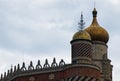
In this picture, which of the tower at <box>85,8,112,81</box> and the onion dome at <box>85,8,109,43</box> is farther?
the onion dome at <box>85,8,109,43</box>

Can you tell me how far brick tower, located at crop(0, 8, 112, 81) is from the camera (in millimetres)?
56188

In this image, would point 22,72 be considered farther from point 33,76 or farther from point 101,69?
point 101,69

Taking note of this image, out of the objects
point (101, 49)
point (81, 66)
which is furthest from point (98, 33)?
point (81, 66)

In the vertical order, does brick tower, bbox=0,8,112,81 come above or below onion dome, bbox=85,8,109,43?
below

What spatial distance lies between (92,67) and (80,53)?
2441 mm

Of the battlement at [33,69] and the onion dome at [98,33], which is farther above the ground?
the onion dome at [98,33]

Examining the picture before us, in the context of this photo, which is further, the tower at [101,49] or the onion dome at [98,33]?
the onion dome at [98,33]

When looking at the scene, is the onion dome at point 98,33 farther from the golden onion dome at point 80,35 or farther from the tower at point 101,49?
the golden onion dome at point 80,35

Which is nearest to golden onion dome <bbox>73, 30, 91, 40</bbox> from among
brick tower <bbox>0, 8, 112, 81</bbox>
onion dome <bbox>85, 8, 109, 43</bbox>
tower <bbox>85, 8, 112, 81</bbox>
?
brick tower <bbox>0, 8, 112, 81</bbox>

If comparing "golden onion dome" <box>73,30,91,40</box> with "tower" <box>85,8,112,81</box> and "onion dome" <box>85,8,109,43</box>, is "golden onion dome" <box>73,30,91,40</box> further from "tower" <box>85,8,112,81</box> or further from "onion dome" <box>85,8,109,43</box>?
"onion dome" <box>85,8,109,43</box>

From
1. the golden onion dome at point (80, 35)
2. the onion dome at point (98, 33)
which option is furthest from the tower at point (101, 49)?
the golden onion dome at point (80, 35)

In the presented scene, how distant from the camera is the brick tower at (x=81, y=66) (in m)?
56.2

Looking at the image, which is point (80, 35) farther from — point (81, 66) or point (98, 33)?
point (98, 33)

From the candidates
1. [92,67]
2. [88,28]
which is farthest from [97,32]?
[92,67]
